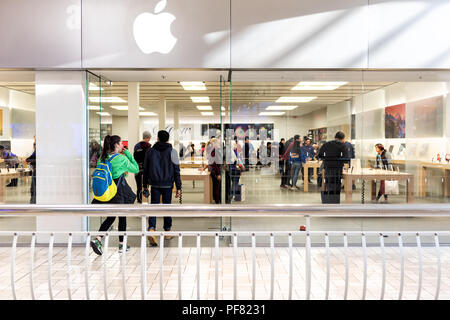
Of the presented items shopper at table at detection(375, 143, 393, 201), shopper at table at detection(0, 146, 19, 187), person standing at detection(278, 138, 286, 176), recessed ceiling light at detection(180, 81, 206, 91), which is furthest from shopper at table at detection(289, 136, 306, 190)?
shopper at table at detection(0, 146, 19, 187)

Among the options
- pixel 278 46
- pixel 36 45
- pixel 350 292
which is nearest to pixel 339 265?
pixel 350 292

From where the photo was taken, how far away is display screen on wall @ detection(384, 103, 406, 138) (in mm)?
6840

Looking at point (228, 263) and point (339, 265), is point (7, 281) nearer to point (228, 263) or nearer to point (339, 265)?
point (228, 263)

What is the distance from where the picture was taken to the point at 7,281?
16.0ft

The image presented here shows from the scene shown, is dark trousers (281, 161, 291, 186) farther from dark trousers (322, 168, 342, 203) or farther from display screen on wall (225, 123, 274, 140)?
dark trousers (322, 168, 342, 203)

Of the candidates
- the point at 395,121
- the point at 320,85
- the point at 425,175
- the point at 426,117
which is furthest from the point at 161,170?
the point at 426,117

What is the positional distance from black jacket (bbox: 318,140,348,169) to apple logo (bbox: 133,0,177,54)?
10.3 ft

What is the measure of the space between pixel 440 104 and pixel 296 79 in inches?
102

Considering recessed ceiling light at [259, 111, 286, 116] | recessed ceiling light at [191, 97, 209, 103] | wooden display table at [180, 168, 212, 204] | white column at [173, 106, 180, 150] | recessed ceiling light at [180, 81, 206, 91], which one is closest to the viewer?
recessed ceiling light at [259, 111, 286, 116]

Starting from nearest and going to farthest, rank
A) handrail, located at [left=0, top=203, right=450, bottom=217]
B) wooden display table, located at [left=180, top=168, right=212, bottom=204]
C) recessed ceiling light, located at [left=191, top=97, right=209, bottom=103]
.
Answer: handrail, located at [left=0, top=203, right=450, bottom=217]
wooden display table, located at [left=180, top=168, right=212, bottom=204]
recessed ceiling light, located at [left=191, top=97, right=209, bottom=103]

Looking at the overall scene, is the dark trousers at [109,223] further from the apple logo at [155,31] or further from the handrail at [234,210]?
the apple logo at [155,31]

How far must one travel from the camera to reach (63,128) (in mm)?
6652

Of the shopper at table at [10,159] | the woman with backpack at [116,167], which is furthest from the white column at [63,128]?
the woman with backpack at [116,167]

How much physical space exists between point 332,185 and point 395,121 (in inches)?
62.4
